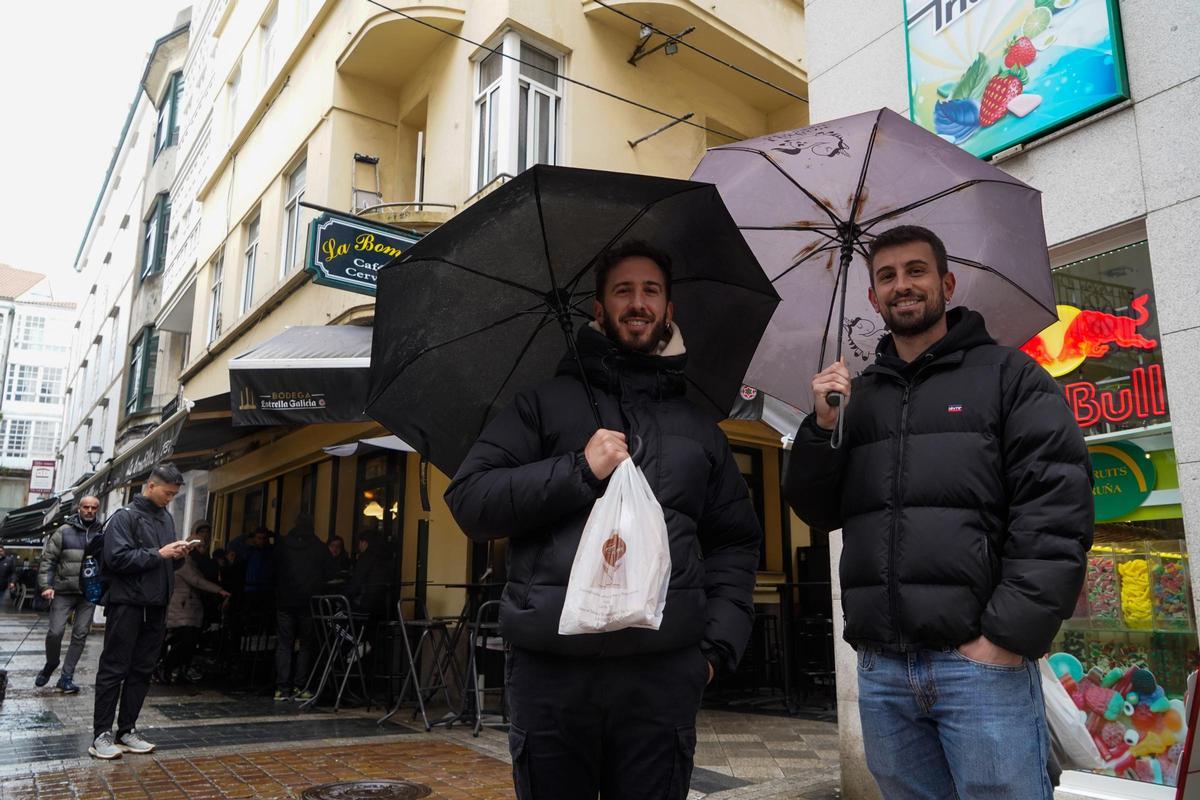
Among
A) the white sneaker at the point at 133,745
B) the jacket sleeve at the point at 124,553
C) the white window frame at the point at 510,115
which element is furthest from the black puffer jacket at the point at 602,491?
the white window frame at the point at 510,115

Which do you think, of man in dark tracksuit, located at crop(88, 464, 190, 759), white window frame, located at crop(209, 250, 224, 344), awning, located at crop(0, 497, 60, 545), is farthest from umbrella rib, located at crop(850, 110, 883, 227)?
awning, located at crop(0, 497, 60, 545)

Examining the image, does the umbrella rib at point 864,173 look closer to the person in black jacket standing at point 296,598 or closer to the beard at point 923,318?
the beard at point 923,318

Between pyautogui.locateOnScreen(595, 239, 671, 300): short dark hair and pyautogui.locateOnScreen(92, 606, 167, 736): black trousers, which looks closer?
pyautogui.locateOnScreen(595, 239, 671, 300): short dark hair

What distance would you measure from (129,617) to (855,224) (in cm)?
567

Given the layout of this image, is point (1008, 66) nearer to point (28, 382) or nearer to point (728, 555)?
point (728, 555)

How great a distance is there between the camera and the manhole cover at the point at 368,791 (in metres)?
5.27

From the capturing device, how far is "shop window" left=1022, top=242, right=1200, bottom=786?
4.26 metres

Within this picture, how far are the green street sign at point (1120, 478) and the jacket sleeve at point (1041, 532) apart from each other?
8.23 ft

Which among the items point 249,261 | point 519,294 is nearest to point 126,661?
point 519,294

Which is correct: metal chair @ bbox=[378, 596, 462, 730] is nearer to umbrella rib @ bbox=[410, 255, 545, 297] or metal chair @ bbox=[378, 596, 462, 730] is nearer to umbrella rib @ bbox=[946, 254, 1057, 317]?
umbrella rib @ bbox=[410, 255, 545, 297]

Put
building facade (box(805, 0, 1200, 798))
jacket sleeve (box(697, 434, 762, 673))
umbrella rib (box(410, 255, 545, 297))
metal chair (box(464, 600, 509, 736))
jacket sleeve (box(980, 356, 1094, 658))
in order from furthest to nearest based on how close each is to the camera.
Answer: metal chair (box(464, 600, 509, 736)) → building facade (box(805, 0, 1200, 798)) → umbrella rib (box(410, 255, 545, 297)) → jacket sleeve (box(697, 434, 762, 673)) → jacket sleeve (box(980, 356, 1094, 658))

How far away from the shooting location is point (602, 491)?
2314mm

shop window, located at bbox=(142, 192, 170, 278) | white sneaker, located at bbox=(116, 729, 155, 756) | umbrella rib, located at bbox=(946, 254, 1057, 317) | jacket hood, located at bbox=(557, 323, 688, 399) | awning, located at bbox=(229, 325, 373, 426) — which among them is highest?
shop window, located at bbox=(142, 192, 170, 278)

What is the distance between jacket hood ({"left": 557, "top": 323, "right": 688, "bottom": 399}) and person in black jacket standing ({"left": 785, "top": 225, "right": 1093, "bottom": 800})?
422mm
